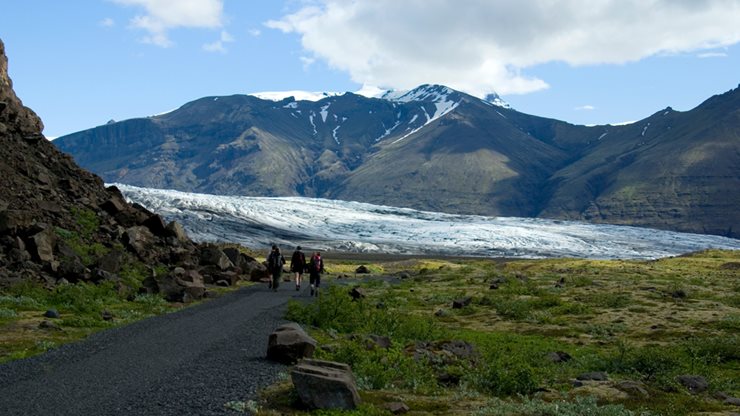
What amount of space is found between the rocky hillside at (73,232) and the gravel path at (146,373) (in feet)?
30.3

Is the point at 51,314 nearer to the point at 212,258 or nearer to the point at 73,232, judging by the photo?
the point at 73,232

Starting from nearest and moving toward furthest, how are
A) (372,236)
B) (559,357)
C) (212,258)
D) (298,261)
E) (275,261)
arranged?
(559,357), (298,261), (275,261), (212,258), (372,236)

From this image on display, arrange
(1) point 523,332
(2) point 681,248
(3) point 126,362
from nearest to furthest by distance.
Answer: (3) point 126,362 < (1) point 523,332 < (2) point 681,248

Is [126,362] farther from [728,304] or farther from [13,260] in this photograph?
[728,304]

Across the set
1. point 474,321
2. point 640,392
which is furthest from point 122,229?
point 640,392

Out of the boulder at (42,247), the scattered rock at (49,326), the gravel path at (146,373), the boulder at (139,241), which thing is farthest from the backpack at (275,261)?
the scattered rock at (49,326)

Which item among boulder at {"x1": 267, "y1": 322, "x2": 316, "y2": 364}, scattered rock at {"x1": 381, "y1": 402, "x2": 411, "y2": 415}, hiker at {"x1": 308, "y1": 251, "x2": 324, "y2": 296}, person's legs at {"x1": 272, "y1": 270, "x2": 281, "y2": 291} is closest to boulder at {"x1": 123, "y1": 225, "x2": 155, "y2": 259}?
person's legs at {"x1": 272, "y1": 270, "x2": 281, "y2": 291}

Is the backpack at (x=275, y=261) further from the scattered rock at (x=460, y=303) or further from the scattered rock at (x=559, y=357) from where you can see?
the scattered rock at (x=559, y=357)

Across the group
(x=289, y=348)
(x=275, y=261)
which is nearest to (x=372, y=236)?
(x=275, y=261)

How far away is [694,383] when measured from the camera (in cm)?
1520

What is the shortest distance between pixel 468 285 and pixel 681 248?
164m

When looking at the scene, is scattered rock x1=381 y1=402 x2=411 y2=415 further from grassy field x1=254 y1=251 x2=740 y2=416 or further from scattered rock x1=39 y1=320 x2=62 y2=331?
scattered rock x1=39 y1=320 x2=62 y2=331

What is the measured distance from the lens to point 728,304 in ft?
109

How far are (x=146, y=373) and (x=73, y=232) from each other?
897 inches
